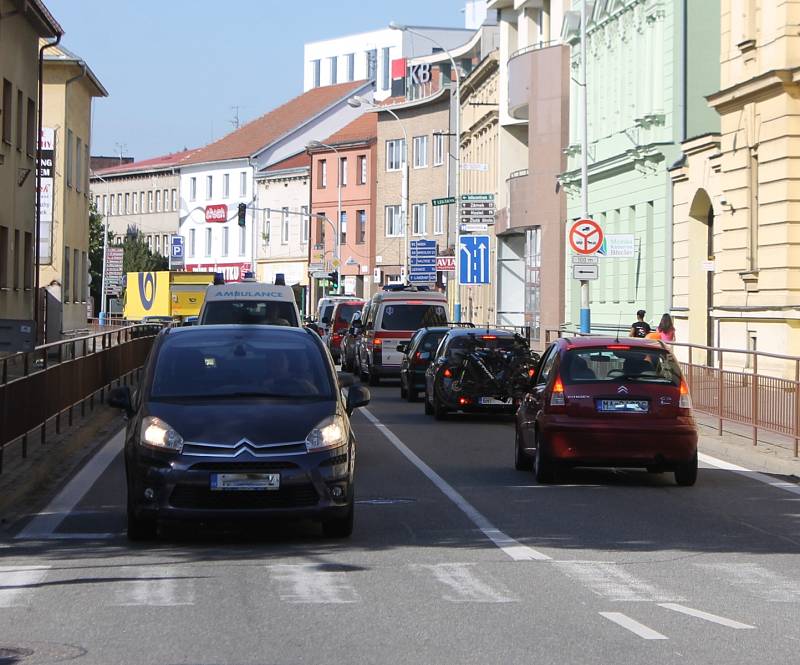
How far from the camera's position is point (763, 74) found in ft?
97.2

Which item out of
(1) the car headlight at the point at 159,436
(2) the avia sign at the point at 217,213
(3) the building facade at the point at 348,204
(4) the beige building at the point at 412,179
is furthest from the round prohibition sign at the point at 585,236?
(2) the avia sign at the point at 217,213

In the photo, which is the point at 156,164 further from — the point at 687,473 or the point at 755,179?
the point at 687,473

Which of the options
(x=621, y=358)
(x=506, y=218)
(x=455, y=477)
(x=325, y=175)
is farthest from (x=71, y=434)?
(x=325, y=175)

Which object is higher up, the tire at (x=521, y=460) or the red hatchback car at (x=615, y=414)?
the red hatchback car at (x=615, y=414)

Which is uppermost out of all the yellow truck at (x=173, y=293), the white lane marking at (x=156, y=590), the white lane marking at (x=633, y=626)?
the yellow truck at (x=173, y=293)

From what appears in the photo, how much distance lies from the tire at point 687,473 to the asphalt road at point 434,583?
0.50 metres

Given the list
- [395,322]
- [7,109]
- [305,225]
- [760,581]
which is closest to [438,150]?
[305,225]

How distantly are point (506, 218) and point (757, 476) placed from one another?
43.8 meters

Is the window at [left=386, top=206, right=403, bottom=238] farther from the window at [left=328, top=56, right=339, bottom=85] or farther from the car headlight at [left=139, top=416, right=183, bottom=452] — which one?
the car headlight at [left=139, top=416, right=183, bottom=452]

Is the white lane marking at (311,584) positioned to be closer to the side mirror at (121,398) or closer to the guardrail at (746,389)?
the side mirror at (121,398)

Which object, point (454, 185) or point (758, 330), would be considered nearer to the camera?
point (758, 330)

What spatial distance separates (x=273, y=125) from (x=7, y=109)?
75.9 meters

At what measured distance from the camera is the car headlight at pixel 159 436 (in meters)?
11.7

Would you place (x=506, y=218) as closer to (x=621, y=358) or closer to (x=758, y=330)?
(x=758, y=330)
